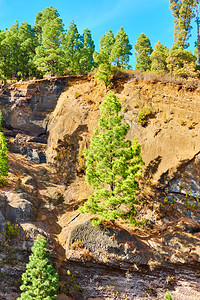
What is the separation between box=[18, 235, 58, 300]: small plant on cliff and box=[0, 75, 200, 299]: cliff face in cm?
295

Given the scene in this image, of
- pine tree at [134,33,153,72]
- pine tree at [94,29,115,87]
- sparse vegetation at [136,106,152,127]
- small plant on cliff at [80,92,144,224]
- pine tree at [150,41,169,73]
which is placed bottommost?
small plant on cliff at [80,92,144,224]

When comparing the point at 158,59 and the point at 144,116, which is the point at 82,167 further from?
the point at 158,59

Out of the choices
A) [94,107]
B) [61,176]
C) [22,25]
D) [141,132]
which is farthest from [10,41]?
[141,132]

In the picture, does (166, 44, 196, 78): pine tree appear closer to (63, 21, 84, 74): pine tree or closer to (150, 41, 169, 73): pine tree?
(150, 41, 169, 73): pine tree

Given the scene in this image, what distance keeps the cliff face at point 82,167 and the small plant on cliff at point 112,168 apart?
71.4 inches

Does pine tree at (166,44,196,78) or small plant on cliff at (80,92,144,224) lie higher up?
pine tree at (166,44,196,78)

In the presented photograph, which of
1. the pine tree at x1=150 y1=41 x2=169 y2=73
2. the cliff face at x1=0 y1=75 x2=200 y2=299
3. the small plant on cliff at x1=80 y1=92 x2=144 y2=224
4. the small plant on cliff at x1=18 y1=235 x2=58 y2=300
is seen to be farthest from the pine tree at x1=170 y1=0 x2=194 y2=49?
the small plant on cliff at x1=18 y1=235 x2=58 y2=300

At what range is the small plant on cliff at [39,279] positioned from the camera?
1225cm

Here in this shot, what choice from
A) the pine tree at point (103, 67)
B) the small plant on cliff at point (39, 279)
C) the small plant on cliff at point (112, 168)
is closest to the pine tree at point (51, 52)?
the pine tree at point (103, 67)

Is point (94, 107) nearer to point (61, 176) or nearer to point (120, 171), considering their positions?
point (61, 176)

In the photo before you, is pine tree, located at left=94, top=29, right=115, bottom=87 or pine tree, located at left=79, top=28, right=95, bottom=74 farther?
pine tree, located at left=79, top=28, right=95, bottom=74

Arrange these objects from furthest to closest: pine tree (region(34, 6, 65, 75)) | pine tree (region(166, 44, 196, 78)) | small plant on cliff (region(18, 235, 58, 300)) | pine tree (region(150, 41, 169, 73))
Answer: pine tree (region(34, 6, 65, 75)), pine tree (region(150, 41, 169, 73)), pine tree (region(166, 44, 196, 78)), small plant on cliff (region(18, 235, 58, 300))

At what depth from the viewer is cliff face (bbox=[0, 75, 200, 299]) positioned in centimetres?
1598

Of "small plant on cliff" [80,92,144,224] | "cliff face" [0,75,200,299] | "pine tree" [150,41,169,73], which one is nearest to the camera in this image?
"small plant on cliff" [80,92,144,224]
